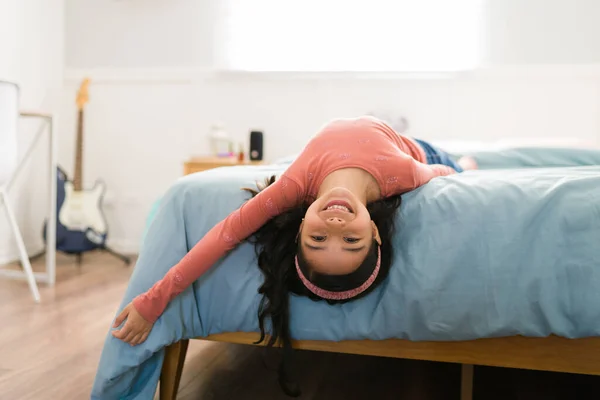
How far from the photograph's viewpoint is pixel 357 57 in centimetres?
344

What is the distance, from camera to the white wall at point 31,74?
10.3ft

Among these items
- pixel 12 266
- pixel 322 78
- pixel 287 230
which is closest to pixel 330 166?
pixel 287 230

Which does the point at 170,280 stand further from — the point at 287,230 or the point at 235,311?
the point at 287,230

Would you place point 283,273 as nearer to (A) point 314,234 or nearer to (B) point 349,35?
(A) point 314,234

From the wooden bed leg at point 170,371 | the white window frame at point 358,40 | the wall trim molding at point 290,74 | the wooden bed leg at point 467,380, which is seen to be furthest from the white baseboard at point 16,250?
the wooden bed leg at point 467,380

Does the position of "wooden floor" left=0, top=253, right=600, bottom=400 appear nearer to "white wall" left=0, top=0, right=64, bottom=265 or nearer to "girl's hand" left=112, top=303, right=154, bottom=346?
"girl's hand" left=112, top=303, right=154, bottom=346

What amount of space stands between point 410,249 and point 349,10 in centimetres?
267

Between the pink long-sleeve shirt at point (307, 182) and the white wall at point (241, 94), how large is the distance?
197 centimetres

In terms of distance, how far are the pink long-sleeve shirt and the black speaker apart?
1743 millimetres

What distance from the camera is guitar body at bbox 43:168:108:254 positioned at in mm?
3195

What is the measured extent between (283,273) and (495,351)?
1.58ft

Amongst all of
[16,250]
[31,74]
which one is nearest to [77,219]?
[16,250]

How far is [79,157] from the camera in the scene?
3.35 m

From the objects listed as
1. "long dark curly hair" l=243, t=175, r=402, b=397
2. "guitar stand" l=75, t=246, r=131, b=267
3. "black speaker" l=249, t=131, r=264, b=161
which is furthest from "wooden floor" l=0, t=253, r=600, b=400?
→ "black speaker" l=249, t=131, r=264, b=161
